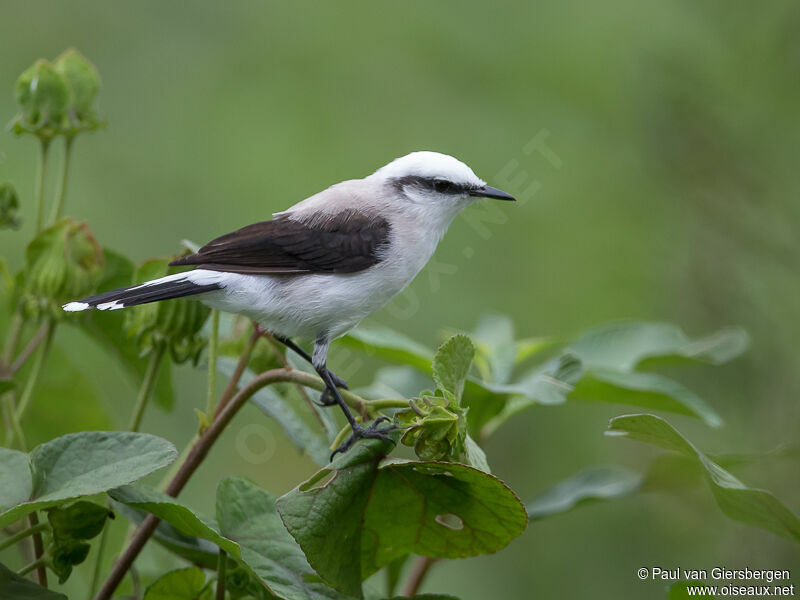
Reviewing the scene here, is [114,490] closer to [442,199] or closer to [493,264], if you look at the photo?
[442,199]

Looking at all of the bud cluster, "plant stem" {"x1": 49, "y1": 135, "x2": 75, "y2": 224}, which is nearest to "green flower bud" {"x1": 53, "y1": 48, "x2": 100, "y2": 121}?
the bud cluster

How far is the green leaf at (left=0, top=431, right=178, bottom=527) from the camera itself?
154 cm

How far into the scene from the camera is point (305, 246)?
274cm

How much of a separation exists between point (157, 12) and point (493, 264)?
9.56 ft

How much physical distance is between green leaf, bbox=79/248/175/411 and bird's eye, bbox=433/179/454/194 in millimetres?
1108

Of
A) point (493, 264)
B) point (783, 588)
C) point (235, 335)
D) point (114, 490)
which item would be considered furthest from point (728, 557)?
point (493, 264)

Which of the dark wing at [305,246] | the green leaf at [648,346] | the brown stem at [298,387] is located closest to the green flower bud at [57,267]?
the brown stem at [298,387]

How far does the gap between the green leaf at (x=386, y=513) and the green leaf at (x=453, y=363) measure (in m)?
0.17

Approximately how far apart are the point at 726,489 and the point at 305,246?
1484 mm

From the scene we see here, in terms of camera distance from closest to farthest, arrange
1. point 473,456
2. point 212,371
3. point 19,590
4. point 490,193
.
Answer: point 19,590 → point 473,456 → point 212,371 → point 490,193

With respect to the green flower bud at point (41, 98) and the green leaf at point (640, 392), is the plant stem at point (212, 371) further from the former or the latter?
the green leaf at point (640, 392)

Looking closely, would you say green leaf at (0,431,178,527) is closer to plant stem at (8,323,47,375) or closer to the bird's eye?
plant stem at (8,323,47,375)

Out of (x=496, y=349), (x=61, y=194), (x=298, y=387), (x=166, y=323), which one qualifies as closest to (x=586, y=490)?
(x=496, y=349)

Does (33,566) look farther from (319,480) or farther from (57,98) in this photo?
(57,98)
